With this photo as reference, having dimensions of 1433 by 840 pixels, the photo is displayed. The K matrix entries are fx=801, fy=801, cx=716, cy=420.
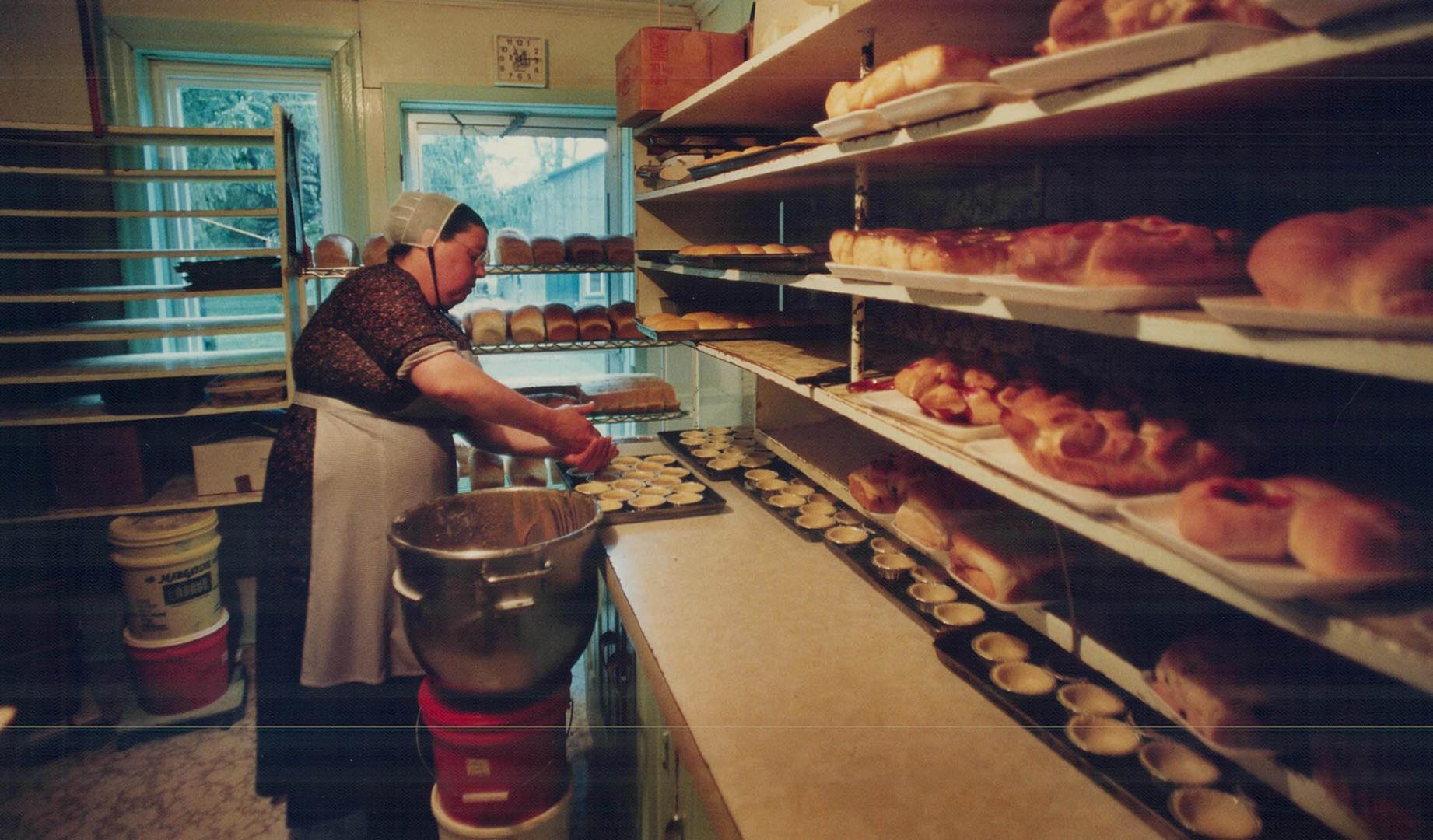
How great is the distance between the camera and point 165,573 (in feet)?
10.4

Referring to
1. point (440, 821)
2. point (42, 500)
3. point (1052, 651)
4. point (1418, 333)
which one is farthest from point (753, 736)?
point (42, 500)

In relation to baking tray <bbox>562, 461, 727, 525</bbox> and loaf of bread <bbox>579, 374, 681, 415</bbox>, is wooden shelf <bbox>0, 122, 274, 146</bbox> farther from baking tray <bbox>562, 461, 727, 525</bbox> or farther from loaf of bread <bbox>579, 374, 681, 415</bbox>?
baking tray <bbox>562, 461, 727, 525</bbox>

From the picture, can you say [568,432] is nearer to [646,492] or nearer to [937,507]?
[646,492]

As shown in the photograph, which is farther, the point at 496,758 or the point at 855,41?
the point at 496,758

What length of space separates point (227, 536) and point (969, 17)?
402cm

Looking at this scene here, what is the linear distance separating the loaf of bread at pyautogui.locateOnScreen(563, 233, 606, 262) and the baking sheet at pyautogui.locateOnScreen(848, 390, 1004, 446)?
2.62 metres

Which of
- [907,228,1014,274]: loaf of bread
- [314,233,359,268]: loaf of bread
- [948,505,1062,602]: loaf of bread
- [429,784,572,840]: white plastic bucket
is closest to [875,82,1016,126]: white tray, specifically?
[907,228,1014,274]: loaf of bread

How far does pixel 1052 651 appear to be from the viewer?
4.82 ft

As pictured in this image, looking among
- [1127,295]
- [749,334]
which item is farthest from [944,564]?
[749,334]

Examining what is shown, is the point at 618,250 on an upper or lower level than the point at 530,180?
lower

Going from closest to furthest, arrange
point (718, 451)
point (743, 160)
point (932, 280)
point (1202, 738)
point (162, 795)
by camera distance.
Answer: point (1202, 738)
point (932, 280)
point (743, 160)
point (162, 795)
point (718, 451)

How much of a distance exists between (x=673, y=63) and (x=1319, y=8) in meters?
2.81

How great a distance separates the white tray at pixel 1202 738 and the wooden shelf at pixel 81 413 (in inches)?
137

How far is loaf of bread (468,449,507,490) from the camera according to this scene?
374 cm
